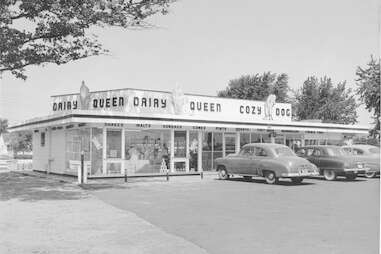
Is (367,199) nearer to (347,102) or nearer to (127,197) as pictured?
(127,197)

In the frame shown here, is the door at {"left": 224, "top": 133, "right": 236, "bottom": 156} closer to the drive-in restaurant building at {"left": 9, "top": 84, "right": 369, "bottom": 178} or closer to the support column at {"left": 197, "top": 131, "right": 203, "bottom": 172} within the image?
the drive-in restaurant building at {"left": 9, "top": 84, "right": 369, "bottom": 178}

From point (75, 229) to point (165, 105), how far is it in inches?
761

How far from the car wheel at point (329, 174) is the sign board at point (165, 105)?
254 inches

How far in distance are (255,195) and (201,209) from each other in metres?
3.82

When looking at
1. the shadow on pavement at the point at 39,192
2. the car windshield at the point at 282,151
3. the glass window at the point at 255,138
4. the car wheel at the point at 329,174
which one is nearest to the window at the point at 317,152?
the car wheel at the point at 329,174

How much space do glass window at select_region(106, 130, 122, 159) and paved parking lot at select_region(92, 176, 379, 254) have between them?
5.23 m

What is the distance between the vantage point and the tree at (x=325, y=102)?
193 ft

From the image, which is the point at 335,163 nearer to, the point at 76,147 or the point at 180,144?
the point at 180,144

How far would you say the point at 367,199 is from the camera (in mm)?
14969

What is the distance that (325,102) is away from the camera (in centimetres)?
6112

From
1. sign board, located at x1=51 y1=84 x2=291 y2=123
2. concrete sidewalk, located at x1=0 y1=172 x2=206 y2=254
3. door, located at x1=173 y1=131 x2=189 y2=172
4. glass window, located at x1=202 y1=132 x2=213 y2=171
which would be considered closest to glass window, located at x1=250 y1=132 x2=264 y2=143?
sign board, located at x1=51 y1=84 x2=291 y2=123

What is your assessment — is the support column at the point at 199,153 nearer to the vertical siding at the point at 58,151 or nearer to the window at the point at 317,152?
the window at the point at 317,152

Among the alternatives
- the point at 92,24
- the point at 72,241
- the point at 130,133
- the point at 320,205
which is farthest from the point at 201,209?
the point at 130,133

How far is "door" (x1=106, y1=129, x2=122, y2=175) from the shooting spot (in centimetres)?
2364
